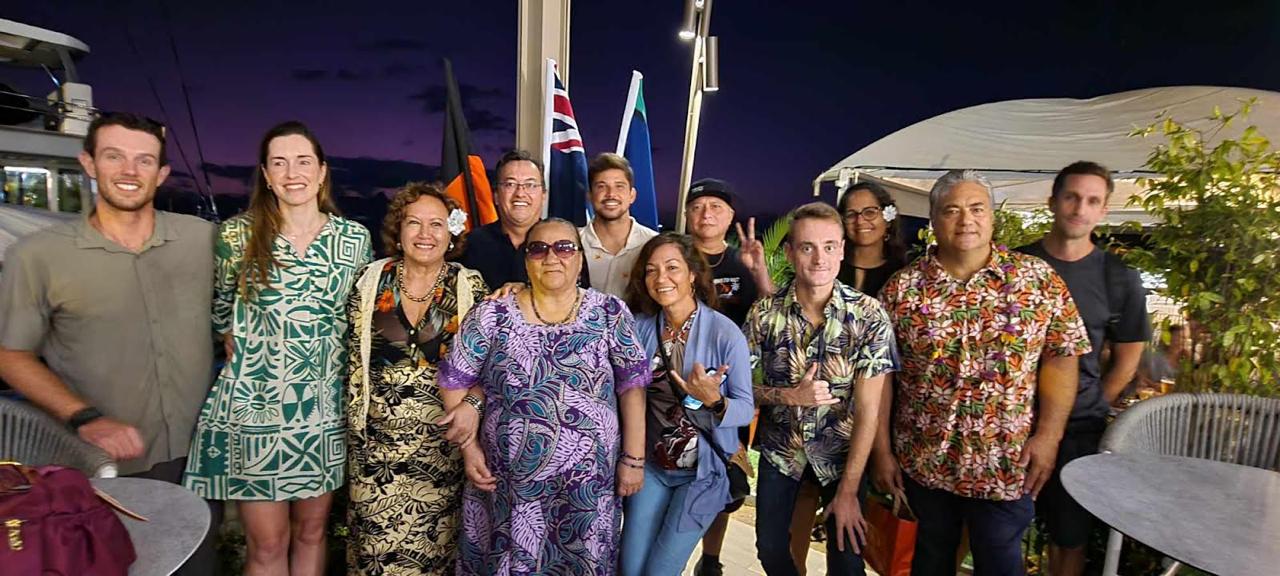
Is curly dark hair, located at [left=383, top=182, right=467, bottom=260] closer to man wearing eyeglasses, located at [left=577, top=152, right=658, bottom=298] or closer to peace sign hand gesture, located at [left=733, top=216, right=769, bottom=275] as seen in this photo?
man wearing eyeglasses, located at [left=577, top=152, right=658, bottom=298]

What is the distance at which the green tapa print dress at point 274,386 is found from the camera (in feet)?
7.05

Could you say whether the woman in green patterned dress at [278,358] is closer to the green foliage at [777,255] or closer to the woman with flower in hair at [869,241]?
the woman with flower in hair at [869,241]

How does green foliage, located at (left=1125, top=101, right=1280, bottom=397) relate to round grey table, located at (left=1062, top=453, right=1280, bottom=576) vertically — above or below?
above

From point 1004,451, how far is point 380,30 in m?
6.49

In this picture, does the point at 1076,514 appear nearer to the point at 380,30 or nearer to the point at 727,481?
the point at 727,481

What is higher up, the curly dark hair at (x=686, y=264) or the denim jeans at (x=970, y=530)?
the curly dark hair at (x=686, y=264)

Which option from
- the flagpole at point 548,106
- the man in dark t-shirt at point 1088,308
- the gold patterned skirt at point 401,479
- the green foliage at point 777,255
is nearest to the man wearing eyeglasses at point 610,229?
the flagpole at point 548,106

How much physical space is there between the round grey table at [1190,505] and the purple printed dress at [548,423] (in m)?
1.34

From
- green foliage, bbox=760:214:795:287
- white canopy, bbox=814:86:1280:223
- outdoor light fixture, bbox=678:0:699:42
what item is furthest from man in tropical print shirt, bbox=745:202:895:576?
green foliage, bbox=760:214:795:287

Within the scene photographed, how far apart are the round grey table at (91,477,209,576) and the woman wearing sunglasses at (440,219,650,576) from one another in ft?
2.46

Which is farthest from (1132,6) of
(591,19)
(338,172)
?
(338,172)

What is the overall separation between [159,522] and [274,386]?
0.71 m

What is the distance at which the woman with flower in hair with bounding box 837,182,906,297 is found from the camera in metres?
2.74

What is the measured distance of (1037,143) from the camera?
5852 mm
